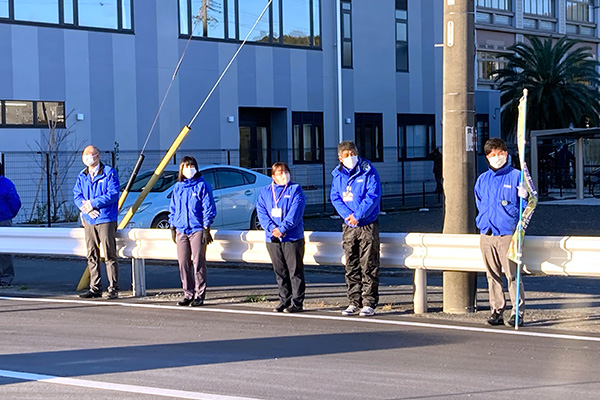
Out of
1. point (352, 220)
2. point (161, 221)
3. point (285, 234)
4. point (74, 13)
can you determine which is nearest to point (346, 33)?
point (74, 13)

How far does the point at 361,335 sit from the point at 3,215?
22.3 ft

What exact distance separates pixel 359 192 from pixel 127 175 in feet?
52.3

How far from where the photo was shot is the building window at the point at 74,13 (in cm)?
2428

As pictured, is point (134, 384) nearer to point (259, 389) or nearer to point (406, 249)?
point (259, 389)

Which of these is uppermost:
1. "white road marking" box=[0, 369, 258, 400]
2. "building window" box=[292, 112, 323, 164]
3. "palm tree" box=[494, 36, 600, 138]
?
"palm tree" box=[494, 36, 600, 138]

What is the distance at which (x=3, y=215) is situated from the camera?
44.8 feet

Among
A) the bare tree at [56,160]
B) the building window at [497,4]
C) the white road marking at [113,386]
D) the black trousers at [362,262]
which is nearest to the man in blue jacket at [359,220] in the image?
the black trousers at [362,262]

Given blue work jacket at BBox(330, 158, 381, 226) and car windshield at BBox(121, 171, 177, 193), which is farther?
car windshield at BBox(121, 171, 177, 193)

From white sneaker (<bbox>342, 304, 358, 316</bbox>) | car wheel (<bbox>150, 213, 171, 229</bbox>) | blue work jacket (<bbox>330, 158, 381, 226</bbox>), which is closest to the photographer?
blue work jacket (<bbox>330, 158, 381, 226</bbox>)

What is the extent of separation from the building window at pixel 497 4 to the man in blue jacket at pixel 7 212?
38424 mm

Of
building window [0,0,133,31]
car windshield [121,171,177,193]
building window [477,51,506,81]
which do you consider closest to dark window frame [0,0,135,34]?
building window [0,0,133,31]

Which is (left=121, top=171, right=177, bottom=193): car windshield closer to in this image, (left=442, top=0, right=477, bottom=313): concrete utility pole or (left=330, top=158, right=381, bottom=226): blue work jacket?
(left=330, top=158, right=381, bottom=226): blue work jacket

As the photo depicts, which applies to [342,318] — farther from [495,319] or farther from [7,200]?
[7,200]

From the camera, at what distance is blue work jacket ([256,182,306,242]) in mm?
10453
